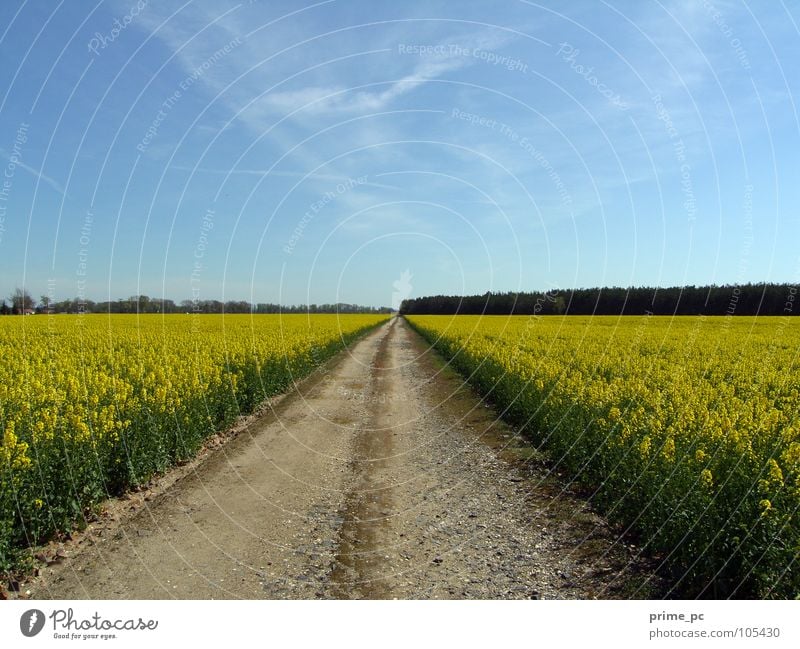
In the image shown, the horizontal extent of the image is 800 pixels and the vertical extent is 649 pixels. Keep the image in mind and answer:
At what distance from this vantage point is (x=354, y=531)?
26.1 feet

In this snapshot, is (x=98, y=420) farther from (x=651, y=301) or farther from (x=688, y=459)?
(x=651, y=301)

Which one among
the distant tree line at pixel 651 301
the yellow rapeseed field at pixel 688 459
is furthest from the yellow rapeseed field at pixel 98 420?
the distant tree line at pixel 651 301

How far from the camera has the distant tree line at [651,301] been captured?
76812mm

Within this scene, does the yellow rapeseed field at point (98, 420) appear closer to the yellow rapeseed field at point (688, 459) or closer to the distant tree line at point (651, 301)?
the yellow rapeseed field at point (688, 459)

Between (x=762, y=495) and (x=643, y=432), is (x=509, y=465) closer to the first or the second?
(x=643, y=432)

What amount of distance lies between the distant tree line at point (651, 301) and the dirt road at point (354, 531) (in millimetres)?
52186

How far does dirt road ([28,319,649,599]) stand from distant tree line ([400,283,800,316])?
52186 mm

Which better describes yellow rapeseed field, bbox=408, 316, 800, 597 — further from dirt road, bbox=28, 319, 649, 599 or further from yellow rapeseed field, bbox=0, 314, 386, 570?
yellow rapeseed field, bbox=0, 314, 386, 570

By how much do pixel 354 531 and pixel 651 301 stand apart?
91.9 meters

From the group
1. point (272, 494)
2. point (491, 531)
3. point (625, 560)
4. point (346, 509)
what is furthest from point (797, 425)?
point (272, 494)

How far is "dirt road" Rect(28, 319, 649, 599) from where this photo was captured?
6.37m

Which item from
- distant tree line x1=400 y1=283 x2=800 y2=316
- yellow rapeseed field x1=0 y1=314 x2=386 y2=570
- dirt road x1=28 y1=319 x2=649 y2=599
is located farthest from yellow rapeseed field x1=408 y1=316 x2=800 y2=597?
distant tree line x1=400 y1=283 x2=800 y2=316

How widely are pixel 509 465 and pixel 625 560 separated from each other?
473 centimetres

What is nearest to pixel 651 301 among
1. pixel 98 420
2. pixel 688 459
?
pixel 688 459
